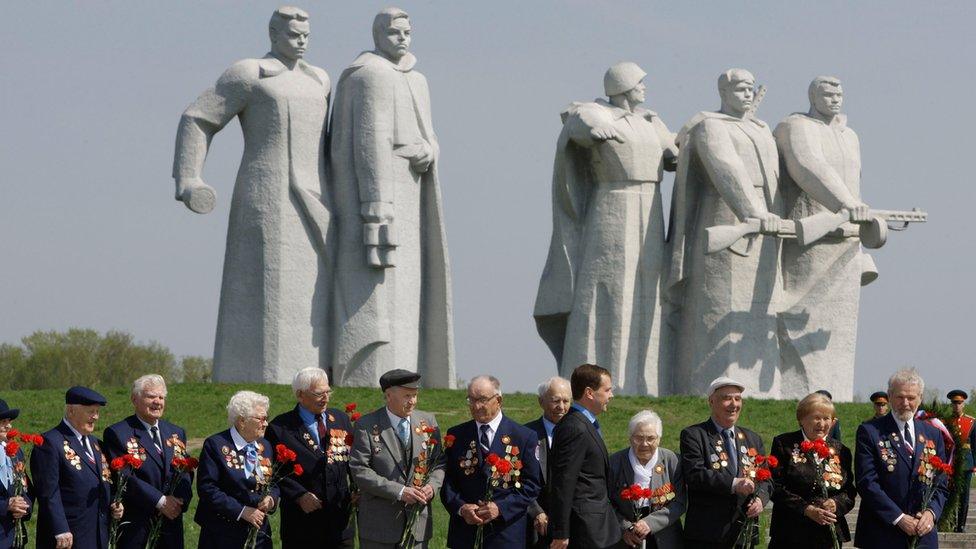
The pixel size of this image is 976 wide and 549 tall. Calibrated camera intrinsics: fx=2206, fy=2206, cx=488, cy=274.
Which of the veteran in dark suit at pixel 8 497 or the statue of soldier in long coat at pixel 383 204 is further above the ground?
the statue of soldier in long coat at pixel 383 204

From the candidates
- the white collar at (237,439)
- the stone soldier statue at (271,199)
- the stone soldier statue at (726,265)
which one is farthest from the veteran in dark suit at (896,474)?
the stone soldier statue at (726,265)

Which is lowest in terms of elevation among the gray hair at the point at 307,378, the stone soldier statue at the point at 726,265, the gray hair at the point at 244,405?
the gray hair at the point at 244,405

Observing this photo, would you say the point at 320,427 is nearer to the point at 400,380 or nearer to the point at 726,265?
the point at 400,380

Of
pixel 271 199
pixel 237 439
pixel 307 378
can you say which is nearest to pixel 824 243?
pixel 271 199

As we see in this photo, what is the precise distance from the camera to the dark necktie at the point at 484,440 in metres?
12.0

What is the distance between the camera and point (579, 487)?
466 inches

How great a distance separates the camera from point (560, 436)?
11789 mm

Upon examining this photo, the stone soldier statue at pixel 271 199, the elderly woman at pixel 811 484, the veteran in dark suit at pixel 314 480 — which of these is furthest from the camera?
the stone soldier statue at pixel 271 199

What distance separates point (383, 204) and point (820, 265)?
210 inches

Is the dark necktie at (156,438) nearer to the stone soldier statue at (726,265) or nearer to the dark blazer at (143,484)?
the dark blazer at (143,484)

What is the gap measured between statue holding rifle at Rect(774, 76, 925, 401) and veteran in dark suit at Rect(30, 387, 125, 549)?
13.5m

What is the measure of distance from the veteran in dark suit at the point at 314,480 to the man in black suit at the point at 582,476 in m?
1.27

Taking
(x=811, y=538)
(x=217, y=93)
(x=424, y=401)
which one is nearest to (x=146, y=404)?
(x=811, y=538)

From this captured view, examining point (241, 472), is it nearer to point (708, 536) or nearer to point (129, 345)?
point (708, 536)
